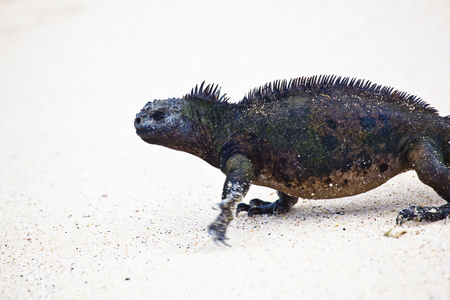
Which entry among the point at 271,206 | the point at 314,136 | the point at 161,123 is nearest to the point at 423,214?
the point at 314,136

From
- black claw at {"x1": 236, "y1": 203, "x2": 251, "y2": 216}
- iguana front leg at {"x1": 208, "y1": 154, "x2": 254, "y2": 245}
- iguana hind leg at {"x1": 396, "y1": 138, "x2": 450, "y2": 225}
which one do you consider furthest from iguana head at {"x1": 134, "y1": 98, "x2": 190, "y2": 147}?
iguana hind leg at {"x1": 396, "y1": 138, "x2": 450, "y2": 225}

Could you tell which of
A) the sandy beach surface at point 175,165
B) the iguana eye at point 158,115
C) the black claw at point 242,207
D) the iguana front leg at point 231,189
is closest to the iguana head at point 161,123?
the iguana eye at point 158,115

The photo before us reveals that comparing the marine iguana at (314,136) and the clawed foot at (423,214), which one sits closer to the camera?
the clawed foot at (423,214)

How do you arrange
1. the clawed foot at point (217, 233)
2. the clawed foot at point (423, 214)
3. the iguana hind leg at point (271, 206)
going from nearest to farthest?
the clawed foot at point (217, 233) → the clawed foot at point (423, 214) → the iguana hind leg at point (271, 206)

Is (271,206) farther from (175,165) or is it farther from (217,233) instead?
(175,165)

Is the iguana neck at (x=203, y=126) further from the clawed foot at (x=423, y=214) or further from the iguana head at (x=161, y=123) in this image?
the clawed foot at (x=423, y=214)

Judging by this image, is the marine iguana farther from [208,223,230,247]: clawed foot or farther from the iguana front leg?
[208,223,230,247]: clawed foot

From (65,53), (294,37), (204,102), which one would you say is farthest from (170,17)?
(204,102)
